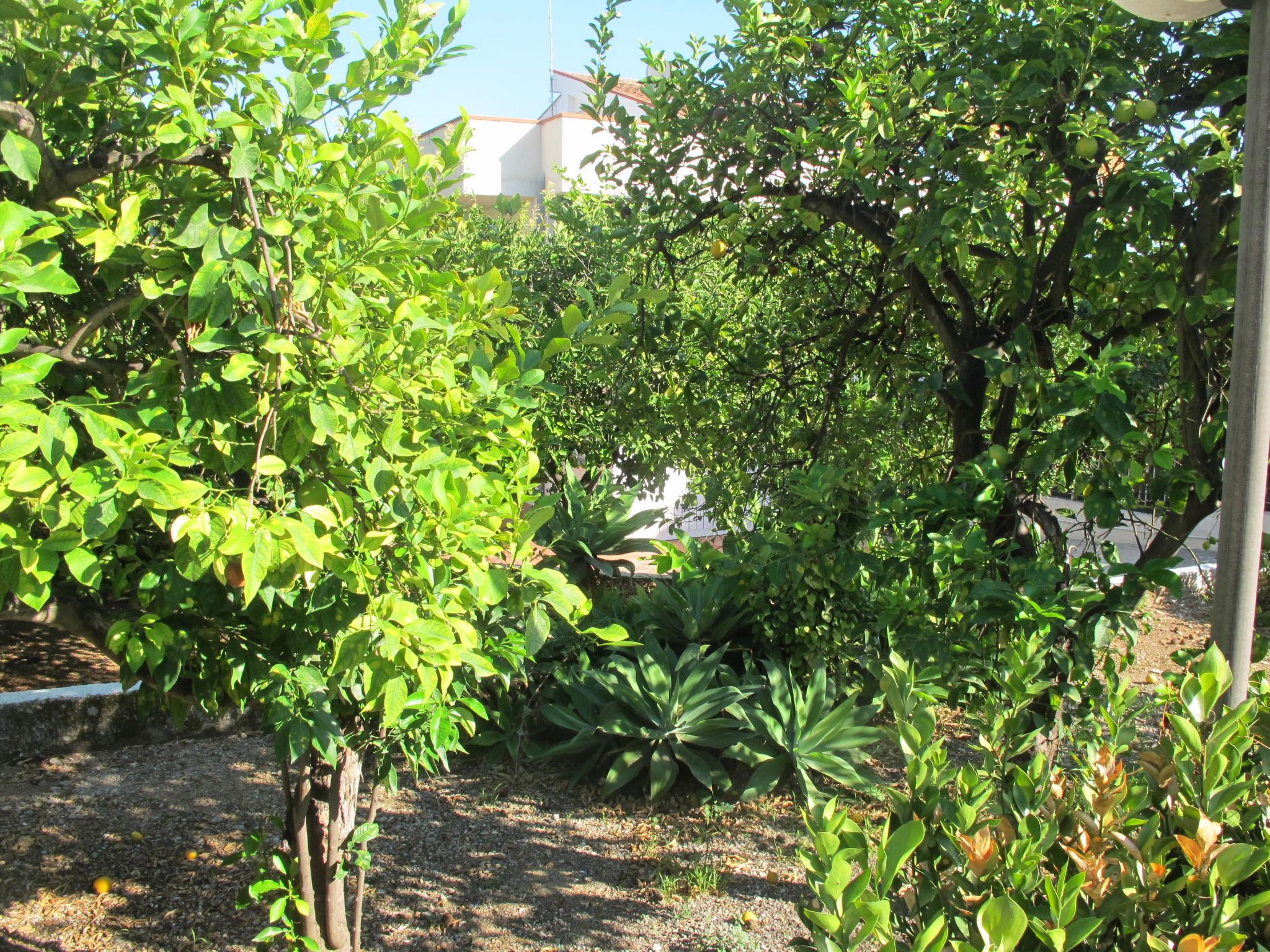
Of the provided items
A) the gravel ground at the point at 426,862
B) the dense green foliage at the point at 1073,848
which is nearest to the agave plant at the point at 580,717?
the gravel ground at the point at 426,862

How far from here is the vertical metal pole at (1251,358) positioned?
1695mm

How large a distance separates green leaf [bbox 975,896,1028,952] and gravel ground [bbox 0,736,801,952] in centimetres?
203

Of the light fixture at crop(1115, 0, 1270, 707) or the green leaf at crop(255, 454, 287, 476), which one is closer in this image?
the green leaf at crop(255, 454, 287, 476)

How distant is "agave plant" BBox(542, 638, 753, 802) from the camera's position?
14.0 ft

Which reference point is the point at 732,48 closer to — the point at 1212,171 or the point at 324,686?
the point at 1212,171

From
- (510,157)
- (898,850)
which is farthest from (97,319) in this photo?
(510,157)

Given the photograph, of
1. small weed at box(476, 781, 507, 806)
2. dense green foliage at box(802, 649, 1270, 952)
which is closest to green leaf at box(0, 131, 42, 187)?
dense green foliage at box(802, 649, 1270, 952)

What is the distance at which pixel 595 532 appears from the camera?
6488 millimetres

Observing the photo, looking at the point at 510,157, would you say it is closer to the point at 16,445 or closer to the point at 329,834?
the point at 329,834

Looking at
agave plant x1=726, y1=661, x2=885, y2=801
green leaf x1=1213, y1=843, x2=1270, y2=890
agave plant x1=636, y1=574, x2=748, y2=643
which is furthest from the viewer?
agave plant x1=636, y1=574, x2=748, y2=643

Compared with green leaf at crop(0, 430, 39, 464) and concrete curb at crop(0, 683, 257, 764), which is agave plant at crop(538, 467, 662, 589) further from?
green leaf at crop(0, 430, 39, 464)

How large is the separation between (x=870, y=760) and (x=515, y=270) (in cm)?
392

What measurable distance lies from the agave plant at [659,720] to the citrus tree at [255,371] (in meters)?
2.37

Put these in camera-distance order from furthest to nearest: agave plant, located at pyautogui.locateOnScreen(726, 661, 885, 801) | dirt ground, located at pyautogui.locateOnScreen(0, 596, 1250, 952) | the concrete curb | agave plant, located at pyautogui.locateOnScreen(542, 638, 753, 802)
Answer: the concrete curb → agave plant, located at pyautogui.locateOnScreen(542, 638, 753, 802) → agave plant, located at pyautogui.locateOnScreen(726, 661, 885, 801) → dirt ground, located at pyautogui.locateOnScreen(0, 596, 1250, 952)
